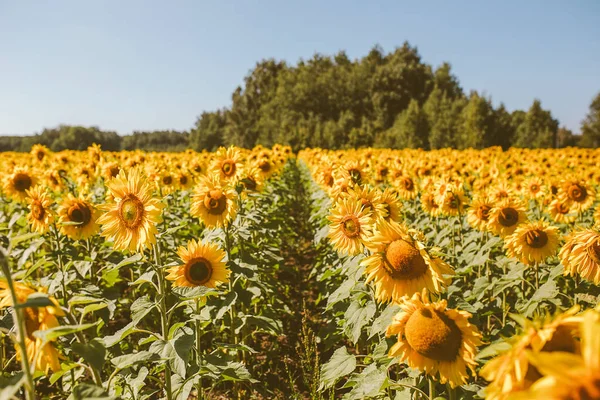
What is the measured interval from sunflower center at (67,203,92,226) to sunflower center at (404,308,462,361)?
134 inches

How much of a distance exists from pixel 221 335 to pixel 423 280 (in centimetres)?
307

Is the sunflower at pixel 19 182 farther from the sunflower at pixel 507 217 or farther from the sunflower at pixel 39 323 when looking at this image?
the sunflower at pixel 507 217

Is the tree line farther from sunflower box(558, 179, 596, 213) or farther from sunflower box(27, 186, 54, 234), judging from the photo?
sunflower box(27, 186, 54, 234)

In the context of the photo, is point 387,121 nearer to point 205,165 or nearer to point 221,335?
point 205,165

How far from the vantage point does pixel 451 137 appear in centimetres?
3350

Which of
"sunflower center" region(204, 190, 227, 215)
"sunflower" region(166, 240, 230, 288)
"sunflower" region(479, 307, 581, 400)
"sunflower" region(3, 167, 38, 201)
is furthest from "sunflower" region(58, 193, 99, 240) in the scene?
"sunflower" region(479, 307, 581, 400)

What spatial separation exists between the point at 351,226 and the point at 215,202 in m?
1.37

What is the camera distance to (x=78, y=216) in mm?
4070

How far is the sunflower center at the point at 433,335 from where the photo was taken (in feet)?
6.07

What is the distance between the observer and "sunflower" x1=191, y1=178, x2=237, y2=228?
3924 mm

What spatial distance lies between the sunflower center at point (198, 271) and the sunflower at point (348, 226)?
3.24 ft

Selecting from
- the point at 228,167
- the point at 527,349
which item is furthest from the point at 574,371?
the point at 228,167

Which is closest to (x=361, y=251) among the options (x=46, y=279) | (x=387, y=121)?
(x=46, y=279)

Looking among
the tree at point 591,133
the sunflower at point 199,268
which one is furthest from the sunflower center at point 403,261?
the tree at point 591,133
